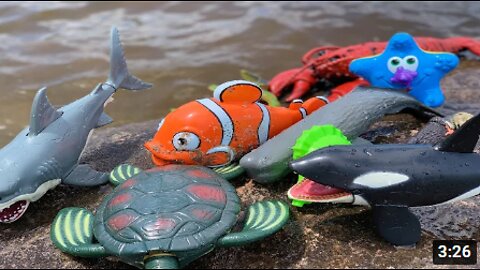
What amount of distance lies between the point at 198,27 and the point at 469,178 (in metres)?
4.77

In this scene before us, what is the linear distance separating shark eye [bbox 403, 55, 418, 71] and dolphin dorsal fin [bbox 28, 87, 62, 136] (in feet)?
6.83

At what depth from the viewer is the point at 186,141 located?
8.59ft

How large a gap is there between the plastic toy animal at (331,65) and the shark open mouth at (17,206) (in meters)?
2.17

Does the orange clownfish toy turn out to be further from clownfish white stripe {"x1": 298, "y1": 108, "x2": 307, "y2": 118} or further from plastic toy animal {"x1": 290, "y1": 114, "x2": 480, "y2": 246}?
plastic toy animal {"x1": 290, "y1": 114, "x2": 480, "y2": 246}

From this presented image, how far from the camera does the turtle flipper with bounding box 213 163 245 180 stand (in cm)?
266

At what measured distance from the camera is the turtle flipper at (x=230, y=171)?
266cm

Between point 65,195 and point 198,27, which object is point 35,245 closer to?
point 65,195

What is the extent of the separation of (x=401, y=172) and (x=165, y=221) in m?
0.97

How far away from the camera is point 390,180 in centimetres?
207

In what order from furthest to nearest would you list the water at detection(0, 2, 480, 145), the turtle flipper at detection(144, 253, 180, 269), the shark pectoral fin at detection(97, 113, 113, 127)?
the water at detection(0, 2, 480, 145) → the shark pectoral fin at detection(97, 113, 113, 127) → the turtle flipper at detection(144, 253, 180, 269)

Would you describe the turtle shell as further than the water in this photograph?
No

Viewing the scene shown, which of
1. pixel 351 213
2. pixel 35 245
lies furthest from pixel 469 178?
pixel 35 245

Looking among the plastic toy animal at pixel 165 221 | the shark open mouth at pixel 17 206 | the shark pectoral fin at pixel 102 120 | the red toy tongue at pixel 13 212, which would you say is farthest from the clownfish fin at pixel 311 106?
the red toy tongue at pixel 13 212
